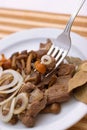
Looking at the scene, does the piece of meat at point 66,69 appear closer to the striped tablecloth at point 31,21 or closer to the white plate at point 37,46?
the white plate at point 37,46

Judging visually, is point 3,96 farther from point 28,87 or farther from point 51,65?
point 51,65

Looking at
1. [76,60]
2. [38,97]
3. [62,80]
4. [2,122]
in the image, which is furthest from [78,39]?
[2,122]

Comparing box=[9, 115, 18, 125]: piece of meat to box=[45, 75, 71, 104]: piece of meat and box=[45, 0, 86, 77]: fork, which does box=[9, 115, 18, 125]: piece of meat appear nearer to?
box=[45, 75, 71, 104]: piece of meat

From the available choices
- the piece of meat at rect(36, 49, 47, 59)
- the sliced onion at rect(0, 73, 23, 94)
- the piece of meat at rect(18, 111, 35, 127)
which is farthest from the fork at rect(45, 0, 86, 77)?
the piece of meat at rect(18, 111, 35, 127)

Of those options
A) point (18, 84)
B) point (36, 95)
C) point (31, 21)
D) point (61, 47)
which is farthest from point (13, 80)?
point (31, 21)

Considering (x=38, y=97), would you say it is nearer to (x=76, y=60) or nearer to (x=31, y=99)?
(x=31, y=99)
